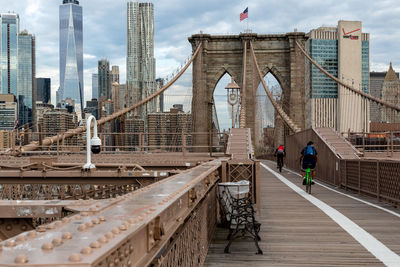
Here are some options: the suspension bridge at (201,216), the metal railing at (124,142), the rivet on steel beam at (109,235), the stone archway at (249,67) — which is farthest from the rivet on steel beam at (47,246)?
the stone archway at (249,67)

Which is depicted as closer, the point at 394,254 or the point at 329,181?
the point at 394,254

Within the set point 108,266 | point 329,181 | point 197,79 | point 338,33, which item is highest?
point 338,33

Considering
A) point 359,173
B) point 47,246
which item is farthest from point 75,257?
point 359,173

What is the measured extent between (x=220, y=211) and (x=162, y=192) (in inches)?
189

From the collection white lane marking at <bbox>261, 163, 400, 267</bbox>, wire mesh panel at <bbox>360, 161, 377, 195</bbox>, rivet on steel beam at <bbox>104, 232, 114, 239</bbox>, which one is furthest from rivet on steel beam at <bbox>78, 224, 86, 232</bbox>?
wire mesh panel at <bbox>360, 161, 377, 195</bbox>

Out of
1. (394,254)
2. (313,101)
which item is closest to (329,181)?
(394,254)

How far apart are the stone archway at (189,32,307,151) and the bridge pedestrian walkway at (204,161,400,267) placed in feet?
114

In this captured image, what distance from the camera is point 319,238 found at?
6.81 metres

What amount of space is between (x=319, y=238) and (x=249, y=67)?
127 ft

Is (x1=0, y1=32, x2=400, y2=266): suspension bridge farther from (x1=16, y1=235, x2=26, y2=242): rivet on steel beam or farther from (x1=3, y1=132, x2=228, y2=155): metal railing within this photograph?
(x1=3, y1=132, x2=228, y2=155): metal railing

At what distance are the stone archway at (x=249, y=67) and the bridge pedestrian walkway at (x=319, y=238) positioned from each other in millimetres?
34631

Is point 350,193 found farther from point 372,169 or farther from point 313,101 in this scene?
point 313,101

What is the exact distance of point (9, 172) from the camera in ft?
52.6

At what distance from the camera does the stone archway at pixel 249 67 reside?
4506cm
